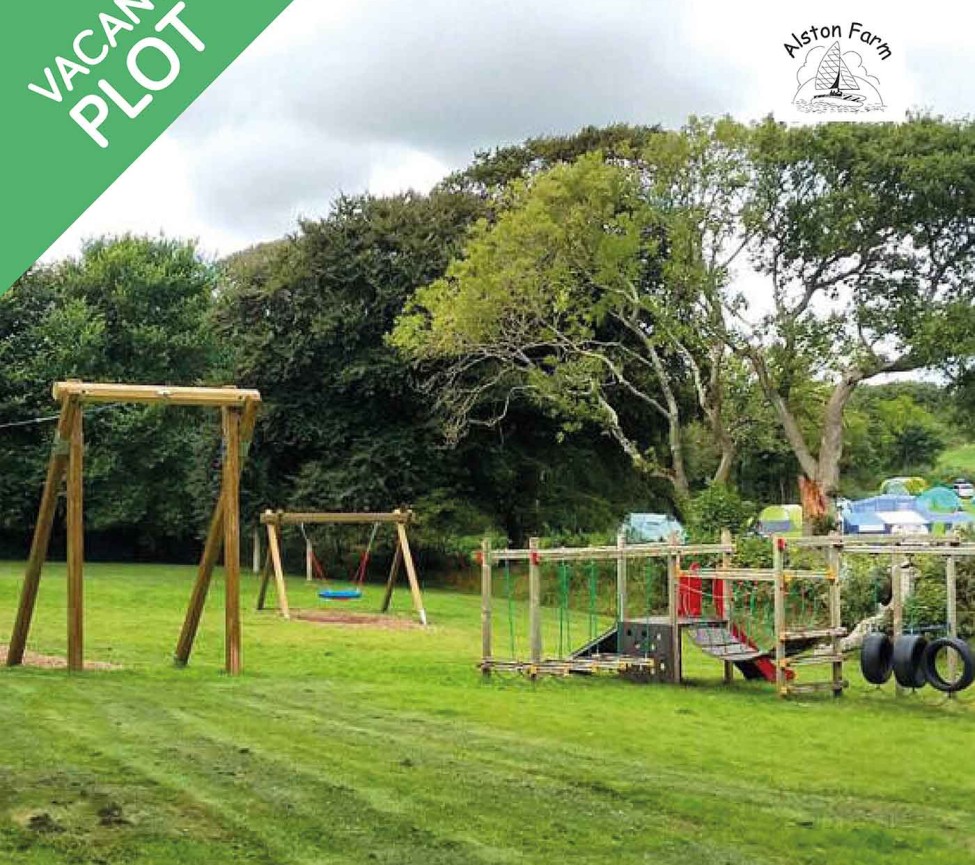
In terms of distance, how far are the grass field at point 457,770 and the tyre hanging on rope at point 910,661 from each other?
1.21ft

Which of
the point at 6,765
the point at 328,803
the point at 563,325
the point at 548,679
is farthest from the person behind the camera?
the point at 563,325

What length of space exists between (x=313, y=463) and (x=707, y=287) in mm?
12351

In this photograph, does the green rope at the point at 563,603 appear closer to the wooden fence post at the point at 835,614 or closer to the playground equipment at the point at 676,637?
the playground equipment at the point at 676,637

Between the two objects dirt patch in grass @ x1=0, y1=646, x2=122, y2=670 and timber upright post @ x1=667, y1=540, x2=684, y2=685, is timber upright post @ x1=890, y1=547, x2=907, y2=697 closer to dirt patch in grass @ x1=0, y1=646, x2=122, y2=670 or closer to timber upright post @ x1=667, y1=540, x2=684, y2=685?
timber upright post @ x1=667, y1=540, x2=684, y2=685

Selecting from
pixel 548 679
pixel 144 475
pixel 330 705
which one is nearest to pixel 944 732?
pixel 548 679

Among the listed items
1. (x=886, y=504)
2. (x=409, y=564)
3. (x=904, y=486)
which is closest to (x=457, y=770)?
(x=409, y=564)

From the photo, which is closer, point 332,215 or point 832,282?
point 832,282

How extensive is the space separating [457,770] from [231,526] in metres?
6.11

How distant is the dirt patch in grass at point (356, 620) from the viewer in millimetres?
20656

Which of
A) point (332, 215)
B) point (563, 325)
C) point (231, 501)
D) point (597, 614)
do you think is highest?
point (332, 215)

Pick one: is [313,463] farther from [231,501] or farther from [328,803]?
[328,803]

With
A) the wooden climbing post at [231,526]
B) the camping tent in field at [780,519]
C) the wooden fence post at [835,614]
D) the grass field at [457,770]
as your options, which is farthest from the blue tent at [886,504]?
the wooden climbing post at [231,526]

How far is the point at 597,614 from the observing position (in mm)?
26453

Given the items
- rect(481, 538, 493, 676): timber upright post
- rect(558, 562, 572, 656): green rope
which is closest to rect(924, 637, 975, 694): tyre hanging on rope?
rect(558, 562, 572, 656): green rope
